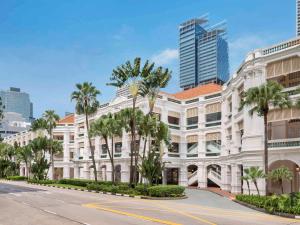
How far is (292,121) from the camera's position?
133 ft

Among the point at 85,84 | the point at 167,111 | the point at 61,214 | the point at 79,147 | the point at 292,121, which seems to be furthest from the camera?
the point at 79,147

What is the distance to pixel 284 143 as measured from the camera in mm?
37781

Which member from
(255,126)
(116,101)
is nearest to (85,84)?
(116,101)

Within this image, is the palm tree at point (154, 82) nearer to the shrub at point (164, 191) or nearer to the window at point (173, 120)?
the shrub at point (164, 191)

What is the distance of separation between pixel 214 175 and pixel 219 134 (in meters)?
6.48

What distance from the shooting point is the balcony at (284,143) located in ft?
121

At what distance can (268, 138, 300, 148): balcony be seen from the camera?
36.9m

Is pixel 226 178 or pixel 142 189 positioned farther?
pixel 226 178

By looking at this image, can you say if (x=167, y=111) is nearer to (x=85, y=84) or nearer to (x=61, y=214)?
(x=85, y=84)

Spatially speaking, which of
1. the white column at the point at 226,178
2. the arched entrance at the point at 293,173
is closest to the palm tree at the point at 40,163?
the white column at the point at 226,178

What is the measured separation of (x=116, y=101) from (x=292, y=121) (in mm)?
36570

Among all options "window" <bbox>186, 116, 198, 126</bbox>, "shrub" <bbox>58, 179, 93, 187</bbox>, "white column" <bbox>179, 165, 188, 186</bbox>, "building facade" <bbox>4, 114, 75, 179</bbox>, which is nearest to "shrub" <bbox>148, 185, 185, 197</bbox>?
"shrub" <bbox>58, 179, 93, 187</bbox>

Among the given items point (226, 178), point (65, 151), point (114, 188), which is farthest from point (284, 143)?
point (65, 151)

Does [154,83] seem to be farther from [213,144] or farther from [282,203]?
[282,203]
